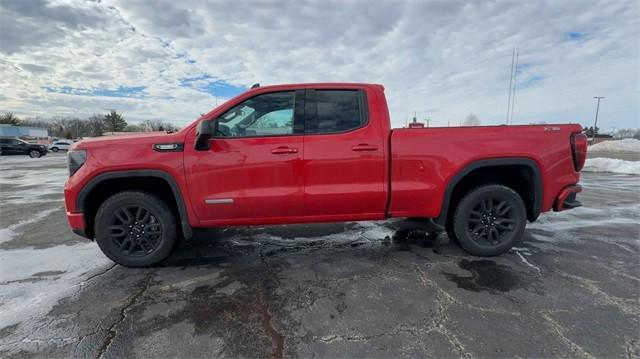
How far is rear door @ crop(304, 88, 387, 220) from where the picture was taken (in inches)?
134

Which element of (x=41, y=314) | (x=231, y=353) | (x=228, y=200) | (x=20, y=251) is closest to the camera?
(x=231, y=353)

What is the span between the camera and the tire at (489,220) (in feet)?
12.1

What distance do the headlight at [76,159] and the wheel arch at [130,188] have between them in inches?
8.8

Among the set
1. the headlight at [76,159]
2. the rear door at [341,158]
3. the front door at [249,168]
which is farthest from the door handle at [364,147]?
the headlight at [76,159]

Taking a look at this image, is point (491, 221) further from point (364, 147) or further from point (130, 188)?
point (130, 188)

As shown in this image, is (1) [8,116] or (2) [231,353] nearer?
(2) [231,353]

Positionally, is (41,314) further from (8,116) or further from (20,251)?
(8,116)

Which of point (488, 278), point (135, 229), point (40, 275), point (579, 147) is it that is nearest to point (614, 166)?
point (579, 147)

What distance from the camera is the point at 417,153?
3471 mm

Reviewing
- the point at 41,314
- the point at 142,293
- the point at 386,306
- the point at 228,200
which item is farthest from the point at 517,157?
the point at 41,314

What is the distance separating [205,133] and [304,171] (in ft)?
3.49

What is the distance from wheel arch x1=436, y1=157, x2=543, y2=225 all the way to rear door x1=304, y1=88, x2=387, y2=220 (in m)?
0.74

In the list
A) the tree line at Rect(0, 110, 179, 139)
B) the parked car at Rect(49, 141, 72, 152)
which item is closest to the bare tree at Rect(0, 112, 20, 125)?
the tree line at Rect(0, 110, 179, 139)

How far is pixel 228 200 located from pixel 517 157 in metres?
3.22
